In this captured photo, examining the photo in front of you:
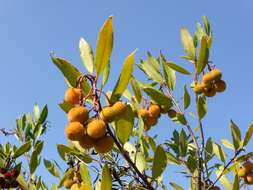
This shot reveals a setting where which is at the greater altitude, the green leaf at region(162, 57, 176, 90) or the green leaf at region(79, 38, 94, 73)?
the green leaf at region(162, 57, 176, 90)

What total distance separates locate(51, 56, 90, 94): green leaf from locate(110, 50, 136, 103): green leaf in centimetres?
11

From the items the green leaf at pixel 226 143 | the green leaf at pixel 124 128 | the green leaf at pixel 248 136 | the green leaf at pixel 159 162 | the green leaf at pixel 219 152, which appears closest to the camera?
the green leaf at pixel 124 128

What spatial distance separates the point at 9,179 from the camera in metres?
2.47

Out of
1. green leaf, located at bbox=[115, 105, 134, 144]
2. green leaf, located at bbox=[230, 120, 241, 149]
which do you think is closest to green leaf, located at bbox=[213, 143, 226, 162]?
green leaf, located at bbox=[230, 120, 241, 149]

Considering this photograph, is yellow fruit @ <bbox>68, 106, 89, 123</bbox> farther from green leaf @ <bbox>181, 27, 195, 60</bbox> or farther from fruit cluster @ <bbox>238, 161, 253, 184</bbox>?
fruit cluster @ <bbox>238, 161, 253, 184</bbox>

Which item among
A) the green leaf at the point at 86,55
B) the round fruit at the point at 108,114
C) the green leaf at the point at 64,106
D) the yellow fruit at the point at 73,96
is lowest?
the round fruit at the point at 108,114

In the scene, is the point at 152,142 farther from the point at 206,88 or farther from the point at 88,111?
the point at 88,111

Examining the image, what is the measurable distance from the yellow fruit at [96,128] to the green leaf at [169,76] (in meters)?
1.10

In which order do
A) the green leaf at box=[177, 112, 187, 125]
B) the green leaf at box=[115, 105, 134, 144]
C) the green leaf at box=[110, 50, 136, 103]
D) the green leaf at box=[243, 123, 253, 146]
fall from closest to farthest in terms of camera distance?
the green leaf at box=[110, 50, 136, 103]
the green leaf at box=[115, 105, 134, 144]
the green leaf at box=[243, 123, 253, 146]
the green leaf at box=[177, 112, 187, 125]

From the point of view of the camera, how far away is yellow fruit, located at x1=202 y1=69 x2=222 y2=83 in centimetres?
231

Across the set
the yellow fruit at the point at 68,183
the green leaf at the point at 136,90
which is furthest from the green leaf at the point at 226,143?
the yellow fruit at the point at 68,183

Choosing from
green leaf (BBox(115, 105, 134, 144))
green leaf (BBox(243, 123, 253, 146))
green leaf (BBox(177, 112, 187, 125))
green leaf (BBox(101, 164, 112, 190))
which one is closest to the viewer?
green leaf (BBox(101, 164, 112, 190))

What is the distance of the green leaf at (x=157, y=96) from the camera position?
2.22m

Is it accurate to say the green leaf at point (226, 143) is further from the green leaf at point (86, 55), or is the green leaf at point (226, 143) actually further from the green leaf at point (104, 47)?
the green leaf at point (104, 47)
